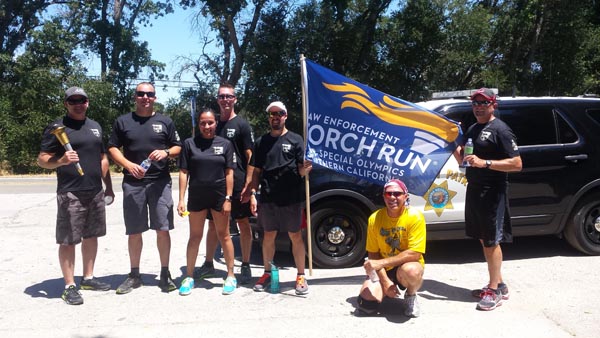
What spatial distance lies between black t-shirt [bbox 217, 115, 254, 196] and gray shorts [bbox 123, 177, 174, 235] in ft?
2.36

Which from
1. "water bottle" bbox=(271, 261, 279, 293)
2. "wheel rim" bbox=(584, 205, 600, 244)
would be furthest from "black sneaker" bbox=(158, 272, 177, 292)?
"wheel rim" bbox=(584, 205, 600, 244)

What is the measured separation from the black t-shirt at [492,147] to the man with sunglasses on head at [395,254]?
0.76 m

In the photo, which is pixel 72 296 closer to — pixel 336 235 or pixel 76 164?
pixel 76 164

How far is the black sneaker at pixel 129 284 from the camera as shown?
4.99 meters

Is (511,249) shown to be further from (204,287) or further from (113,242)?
(113,242)

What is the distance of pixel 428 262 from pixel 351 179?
4.96 ft

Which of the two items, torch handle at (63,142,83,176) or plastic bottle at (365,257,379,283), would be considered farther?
torch handle at (63,142,83,176)

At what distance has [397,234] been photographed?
4359 mm

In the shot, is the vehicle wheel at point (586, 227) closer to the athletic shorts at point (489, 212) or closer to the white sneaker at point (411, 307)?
the athletic shorts at point (489, 212)

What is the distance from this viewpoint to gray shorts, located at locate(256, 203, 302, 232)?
4910 mm

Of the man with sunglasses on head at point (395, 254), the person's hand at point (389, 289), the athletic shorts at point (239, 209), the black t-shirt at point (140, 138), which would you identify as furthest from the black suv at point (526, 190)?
the black t-shirt at point (140, 138)

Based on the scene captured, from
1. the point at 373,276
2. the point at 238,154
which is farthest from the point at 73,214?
the point at 373,276

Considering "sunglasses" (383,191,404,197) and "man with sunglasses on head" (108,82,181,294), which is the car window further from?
"man with sunglasses on head" (108,82,181,294)

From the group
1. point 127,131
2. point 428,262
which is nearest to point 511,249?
point 428,262
